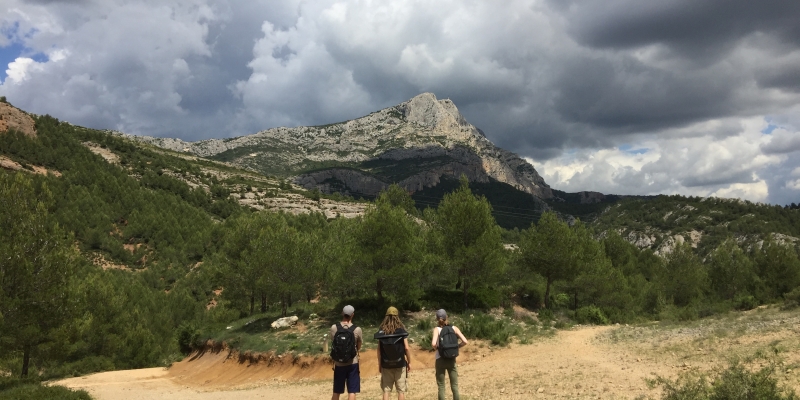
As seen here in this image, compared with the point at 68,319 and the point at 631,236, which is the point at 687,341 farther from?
the point at 631,236

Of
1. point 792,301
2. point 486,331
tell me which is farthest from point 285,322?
point 792,301

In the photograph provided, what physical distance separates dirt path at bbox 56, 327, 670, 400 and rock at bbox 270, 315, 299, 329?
336 centimetres

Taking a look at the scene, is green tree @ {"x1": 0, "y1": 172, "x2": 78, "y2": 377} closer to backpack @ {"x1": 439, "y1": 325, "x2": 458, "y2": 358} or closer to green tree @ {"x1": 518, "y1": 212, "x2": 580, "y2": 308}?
backpack @ {"x1": 439, "y1": 325, "x2": 458, "y2": 358}

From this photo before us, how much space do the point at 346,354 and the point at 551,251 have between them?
1215 inches

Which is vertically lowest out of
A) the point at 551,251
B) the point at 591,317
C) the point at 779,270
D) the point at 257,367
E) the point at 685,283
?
the point at 591,317

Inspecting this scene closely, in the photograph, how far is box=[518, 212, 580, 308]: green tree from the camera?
118ft

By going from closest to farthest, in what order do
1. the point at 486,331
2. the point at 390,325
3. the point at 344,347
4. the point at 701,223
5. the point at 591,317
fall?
the point at 344,347
the point at 390,325
the point at 486,331
the point at 591,317
the point at 701,223

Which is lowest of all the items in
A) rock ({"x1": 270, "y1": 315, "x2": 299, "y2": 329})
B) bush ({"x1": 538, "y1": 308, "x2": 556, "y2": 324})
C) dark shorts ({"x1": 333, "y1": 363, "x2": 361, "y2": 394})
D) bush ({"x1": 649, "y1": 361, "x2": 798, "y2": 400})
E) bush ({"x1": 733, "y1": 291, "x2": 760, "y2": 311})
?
bush ({"x1": 733, "y1": 291, "x2": 760, "y2": 311})

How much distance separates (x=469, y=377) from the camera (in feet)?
51.3

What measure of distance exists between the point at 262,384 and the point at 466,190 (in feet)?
67.8

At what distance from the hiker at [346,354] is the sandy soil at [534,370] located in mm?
4228

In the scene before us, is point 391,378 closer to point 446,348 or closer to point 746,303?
point 446,348

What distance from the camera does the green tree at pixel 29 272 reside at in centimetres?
1998

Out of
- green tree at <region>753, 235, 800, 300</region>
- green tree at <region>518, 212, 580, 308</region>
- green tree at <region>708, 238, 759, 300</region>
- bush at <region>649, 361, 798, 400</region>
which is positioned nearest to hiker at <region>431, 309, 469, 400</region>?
bush at <region>649, 361, 798, 400</region>
